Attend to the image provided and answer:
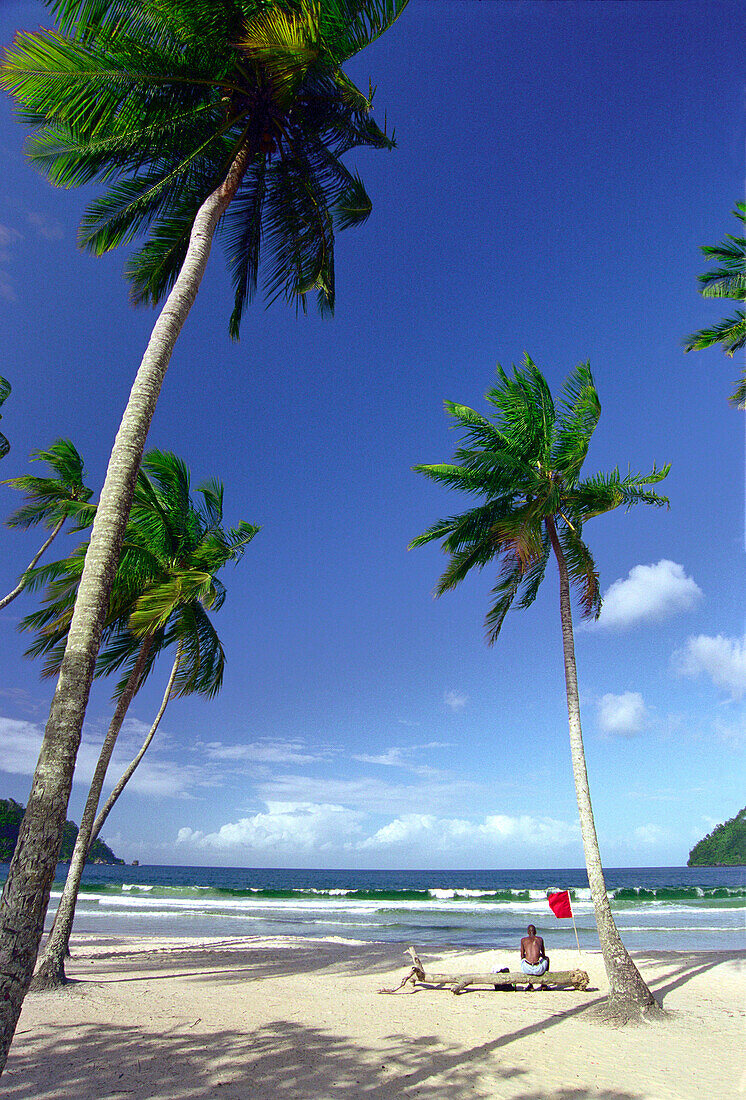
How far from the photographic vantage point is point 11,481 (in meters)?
12.9

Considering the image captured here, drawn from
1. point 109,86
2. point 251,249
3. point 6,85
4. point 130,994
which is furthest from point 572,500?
point 130,994

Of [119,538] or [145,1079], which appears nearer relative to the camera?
[119,538]

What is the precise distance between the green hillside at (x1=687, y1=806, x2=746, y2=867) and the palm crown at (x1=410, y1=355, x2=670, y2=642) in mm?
107550

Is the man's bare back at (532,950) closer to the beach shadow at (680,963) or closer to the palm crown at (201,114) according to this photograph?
the beach shadow at (680,963)

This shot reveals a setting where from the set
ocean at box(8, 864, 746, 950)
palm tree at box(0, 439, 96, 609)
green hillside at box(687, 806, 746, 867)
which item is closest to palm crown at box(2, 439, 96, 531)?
palm tree at box(0, 439, 96, 609)

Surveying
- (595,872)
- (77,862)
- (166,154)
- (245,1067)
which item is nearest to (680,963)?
(595,872)

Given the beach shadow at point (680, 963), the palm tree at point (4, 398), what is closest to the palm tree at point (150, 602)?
the palm tree at point (4, 398)

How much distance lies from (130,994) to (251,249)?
11767 mm

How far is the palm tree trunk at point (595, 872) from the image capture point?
27.3ft

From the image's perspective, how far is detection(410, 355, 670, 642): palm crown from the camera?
1020 cm

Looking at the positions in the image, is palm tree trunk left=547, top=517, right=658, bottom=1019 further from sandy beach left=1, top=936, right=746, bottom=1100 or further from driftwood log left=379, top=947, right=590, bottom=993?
driftwood log left=379, top=947, right=590, bottom=993

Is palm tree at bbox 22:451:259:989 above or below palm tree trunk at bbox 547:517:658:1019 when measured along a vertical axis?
above

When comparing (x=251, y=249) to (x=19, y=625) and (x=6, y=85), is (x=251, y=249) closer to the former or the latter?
(x=6, y=85)

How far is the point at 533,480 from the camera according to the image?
10.5m
